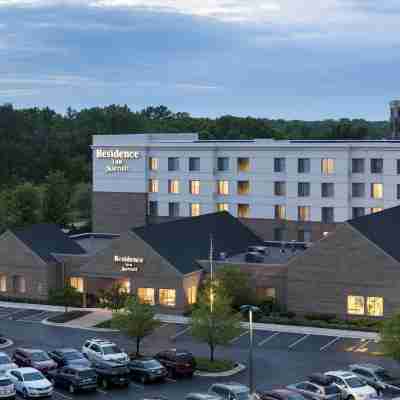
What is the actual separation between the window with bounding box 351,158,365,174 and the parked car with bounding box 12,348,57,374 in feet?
174

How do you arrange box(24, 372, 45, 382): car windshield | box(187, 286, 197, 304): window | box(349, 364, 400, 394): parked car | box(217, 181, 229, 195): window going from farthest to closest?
box(217, 181, 229, 195): window → box(187, 286, 197, 304): window → box(349, 364, 400, 394): parked car → box(24, 372, 45, 382): car windshield

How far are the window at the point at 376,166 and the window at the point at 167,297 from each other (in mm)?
35355

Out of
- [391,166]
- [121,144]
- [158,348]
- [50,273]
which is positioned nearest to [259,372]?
[158,348]

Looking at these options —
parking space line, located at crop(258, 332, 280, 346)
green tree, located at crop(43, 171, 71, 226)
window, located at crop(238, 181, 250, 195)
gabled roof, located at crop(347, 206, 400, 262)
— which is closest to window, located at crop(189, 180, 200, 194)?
window, located at crop(238, 181, 250, 195)

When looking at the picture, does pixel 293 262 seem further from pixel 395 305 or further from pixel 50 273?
pixel 50 273

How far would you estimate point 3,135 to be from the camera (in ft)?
586

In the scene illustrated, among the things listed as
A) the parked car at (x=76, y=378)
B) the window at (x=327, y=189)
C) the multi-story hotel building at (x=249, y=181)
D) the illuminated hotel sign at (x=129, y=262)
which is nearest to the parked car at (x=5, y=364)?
the parked car at (x=76, y=378)

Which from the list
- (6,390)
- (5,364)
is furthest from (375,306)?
(6,390)

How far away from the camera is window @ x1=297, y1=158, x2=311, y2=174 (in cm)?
9819

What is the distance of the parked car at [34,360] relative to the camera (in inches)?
2019

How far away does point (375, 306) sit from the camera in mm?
66000

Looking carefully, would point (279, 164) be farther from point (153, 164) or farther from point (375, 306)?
point (375, 306)

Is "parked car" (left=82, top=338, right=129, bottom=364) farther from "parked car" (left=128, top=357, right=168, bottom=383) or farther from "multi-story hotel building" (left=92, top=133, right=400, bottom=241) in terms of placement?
"multi-story hotel building" (left=92, top=133, right=400, bottom=241)

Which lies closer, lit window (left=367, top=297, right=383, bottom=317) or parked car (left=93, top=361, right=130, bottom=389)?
parked car (left=93, top=361, right=130, bottom=389)
